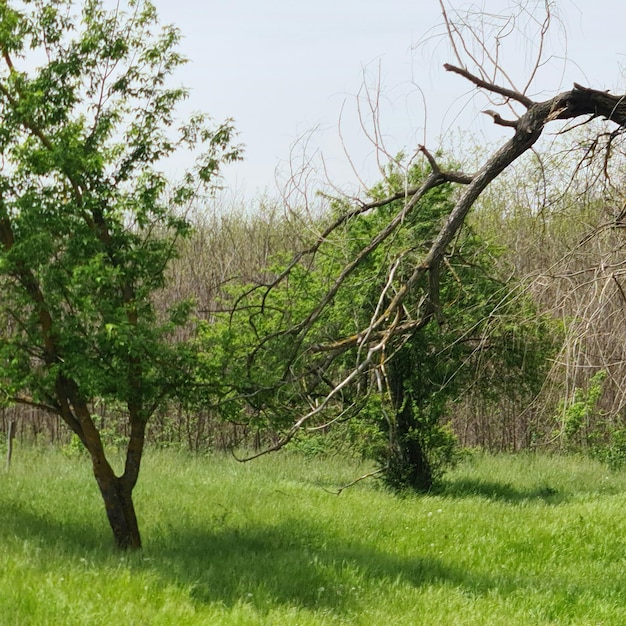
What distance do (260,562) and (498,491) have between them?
248 inches

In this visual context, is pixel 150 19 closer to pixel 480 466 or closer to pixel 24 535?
pixel 24 535

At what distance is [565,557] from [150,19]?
22.8ft

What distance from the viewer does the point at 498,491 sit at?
13445 millimetres

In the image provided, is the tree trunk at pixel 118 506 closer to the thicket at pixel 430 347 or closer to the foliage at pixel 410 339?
the thicket at pixel 430 347

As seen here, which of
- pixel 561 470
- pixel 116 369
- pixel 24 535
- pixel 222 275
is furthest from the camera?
pixel 222 275

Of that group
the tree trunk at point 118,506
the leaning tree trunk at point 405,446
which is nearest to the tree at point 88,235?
the tree trunk at point 118,506

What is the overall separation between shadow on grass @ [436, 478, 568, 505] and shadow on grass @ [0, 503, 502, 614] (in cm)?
384

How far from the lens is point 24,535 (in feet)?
28.0

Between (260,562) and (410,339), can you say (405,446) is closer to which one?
(410,339)

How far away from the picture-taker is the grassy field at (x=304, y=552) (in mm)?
6504

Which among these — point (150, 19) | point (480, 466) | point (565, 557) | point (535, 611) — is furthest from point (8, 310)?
point (480, 466)

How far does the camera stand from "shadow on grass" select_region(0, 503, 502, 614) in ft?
23.2

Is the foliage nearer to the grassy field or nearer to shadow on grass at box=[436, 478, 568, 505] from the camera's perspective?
shadow on grass at box=[436, 478, 568, 505]

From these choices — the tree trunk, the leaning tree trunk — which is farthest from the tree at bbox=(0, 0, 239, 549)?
the leaning tree trunk
